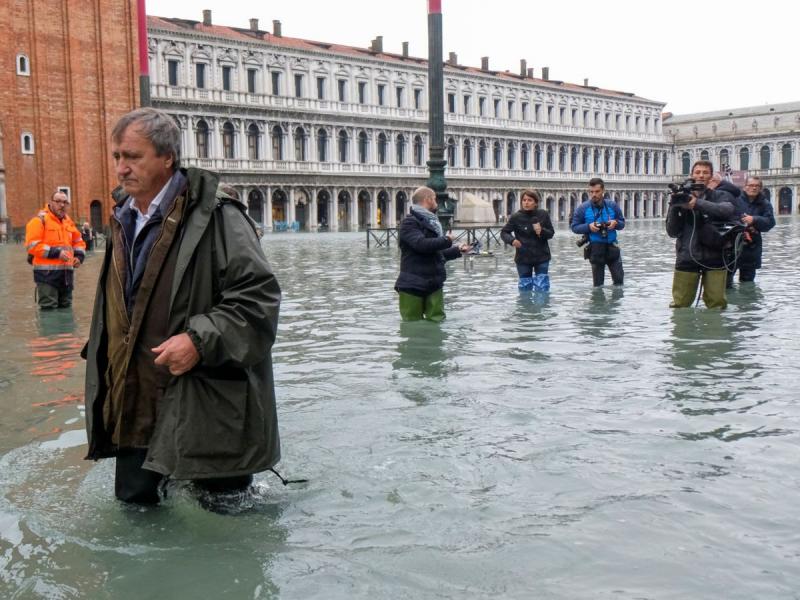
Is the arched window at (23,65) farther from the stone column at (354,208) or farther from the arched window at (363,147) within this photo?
the arched window at (363,147)

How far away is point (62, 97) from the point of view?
3938 centimetres

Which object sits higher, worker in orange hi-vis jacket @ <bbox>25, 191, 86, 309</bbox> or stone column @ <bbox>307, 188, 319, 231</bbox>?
stone column @ <bbox>307, 188, 319, 231</bbox>

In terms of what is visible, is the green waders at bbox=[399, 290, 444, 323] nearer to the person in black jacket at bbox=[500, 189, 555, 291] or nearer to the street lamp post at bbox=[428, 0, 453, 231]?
the person in black jacket at bbox=[500, 189, 555, 291]

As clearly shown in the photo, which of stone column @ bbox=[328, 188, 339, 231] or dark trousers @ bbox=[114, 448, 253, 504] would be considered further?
stone column @ bbox=[328, 188, 339, 231]

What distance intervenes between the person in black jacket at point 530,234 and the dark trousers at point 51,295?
205 inches

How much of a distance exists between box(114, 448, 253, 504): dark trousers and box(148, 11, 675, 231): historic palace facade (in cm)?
4406

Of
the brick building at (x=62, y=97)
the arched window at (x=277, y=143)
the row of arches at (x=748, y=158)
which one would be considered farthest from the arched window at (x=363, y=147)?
the row of arches at (x=748, y=158)

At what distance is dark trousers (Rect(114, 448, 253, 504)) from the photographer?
321cm

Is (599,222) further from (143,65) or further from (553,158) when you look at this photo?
(553,158)

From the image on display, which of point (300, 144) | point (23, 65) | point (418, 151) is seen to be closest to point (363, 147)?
point (418, 151)

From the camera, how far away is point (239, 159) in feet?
166

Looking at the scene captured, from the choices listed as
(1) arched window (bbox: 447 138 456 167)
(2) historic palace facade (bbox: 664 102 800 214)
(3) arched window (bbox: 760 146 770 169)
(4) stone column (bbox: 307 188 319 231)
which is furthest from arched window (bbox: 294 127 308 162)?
(3) arched window (bbox: 760 146 770 169)

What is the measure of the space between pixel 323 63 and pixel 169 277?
53363mm

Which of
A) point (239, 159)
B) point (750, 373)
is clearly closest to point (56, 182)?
point (239, 159)
